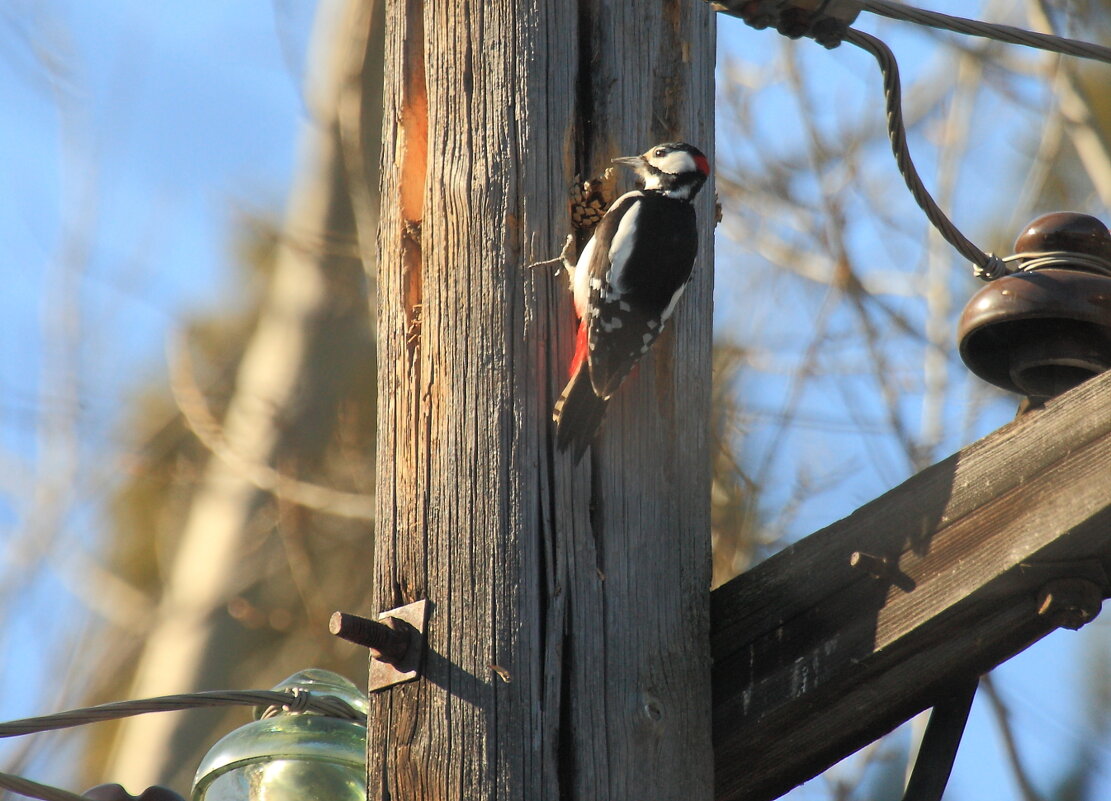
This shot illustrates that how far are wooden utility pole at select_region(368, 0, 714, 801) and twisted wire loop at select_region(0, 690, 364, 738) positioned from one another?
0.26 meters

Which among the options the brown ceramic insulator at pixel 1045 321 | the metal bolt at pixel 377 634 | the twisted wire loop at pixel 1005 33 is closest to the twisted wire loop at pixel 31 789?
the metal bolt at pixel 377 634

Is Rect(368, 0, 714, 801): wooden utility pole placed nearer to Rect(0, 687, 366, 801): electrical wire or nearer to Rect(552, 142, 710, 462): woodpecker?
Rect(552, 142, 710, 462): woodpecker

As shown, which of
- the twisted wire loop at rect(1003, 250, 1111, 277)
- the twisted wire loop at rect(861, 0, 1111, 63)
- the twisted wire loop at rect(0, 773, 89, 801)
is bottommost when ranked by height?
the twisted wire loop at rect(0, 773, 89, 801)

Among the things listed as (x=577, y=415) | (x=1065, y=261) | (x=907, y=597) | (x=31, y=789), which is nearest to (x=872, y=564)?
(x=907, y=597)

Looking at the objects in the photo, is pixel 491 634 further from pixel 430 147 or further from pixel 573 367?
pixel 430 147

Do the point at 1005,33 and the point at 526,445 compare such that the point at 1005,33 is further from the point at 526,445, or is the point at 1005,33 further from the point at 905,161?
the point at 526,445

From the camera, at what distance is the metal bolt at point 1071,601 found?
2061 millimetres

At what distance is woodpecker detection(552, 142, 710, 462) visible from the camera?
8.05 feet

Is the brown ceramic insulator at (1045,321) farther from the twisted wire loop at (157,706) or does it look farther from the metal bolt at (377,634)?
the twisted wire loop at (157,706)

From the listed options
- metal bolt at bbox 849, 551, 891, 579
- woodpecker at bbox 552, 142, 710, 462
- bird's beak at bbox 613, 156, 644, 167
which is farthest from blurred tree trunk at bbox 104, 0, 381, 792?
metal bolt at bbox 849, 551, 891, 579

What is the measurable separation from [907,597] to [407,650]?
0.85 meters

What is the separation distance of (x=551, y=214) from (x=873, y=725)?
112cm

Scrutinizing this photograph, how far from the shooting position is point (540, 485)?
2.37m

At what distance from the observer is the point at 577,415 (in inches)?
94.0
